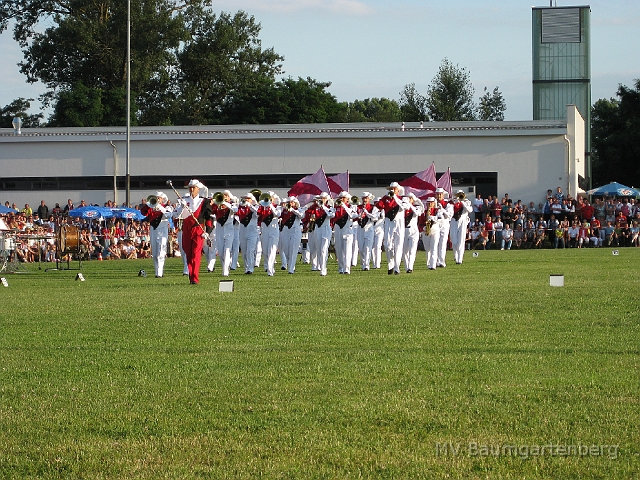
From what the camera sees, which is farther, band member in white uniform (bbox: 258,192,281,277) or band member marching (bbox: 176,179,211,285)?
band member in white uniform (bbox: 258,192,281,277)

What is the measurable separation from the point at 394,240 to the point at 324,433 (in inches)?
748

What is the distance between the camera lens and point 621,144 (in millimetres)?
72125

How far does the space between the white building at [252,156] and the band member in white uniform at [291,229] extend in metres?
22.3

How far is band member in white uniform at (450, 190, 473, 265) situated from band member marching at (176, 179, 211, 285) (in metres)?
10.6

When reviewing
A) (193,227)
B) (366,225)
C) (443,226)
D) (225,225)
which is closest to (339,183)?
(443,226)

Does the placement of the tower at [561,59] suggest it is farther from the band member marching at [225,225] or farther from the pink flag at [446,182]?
the band member marching at [225,225]

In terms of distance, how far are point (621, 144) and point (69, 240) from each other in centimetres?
5276

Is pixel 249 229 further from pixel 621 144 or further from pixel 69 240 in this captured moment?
pixel 621 144

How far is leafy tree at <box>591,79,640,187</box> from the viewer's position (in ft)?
236

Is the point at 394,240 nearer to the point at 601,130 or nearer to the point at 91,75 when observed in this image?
the point at 91,75

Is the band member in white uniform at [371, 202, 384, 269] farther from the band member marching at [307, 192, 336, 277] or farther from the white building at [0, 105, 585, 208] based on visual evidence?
the white building at [0, 105, 585, 208]

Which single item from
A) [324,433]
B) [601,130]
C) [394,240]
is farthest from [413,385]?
[601,130]

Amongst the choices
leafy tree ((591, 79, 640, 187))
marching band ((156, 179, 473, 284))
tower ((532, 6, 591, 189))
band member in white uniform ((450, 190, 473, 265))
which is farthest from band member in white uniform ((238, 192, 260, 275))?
leafy tree ((591, 79, 640, 187))

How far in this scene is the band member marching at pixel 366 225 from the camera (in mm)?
26641
